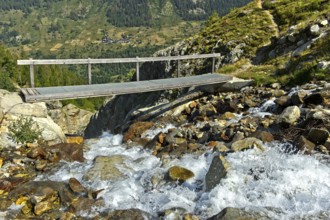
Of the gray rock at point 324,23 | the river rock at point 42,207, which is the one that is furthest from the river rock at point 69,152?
the gray rock at point 324,23

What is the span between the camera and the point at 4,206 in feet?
31.8

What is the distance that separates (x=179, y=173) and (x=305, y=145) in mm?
4398

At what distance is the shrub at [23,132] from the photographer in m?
14.0

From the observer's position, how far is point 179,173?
36.4 ft

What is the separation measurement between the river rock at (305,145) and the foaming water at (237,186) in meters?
0.29

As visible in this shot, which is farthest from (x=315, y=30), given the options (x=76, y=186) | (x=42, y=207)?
(x=42, y=207)

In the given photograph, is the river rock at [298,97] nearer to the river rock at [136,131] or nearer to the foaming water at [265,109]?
the foaming water at [265,109]

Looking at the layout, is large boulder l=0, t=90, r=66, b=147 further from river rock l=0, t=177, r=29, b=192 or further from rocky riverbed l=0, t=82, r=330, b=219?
river rock l=0, t=177, r=29, b=192

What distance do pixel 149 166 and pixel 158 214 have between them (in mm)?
3726

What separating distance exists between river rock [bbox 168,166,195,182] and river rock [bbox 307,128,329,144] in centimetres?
438

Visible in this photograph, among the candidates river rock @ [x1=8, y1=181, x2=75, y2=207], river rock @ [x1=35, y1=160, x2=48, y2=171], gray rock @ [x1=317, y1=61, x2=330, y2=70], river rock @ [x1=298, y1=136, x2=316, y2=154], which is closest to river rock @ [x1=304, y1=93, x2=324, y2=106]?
river rock @ [x1=298, y1=136, x2=316, y2=154]

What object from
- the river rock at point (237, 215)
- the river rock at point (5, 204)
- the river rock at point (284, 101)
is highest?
the river rock at point (284, 101)

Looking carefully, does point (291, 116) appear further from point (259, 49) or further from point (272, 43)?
point (259, 49)

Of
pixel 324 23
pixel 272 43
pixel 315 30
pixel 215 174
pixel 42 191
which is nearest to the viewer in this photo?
pixel 215 174
